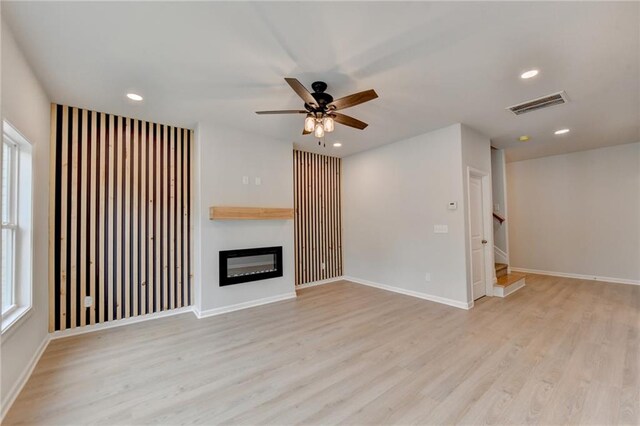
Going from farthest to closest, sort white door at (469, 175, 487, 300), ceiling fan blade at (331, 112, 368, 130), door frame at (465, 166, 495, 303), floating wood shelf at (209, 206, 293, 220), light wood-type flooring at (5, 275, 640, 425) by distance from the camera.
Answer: door frame at (465, 166, 495, 303)
white door at (469, 175, 487, 300)
floating wood shelf at (209, 206, 293, 220)
ceiling fan blade at (331, 112, 368, 130)
light wood-type flooring at (5, 275, 640, 425)

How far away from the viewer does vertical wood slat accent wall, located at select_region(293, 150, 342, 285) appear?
5.66 meters

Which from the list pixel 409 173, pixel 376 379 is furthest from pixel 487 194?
pixel 376 379

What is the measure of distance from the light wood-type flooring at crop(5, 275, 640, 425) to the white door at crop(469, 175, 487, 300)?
657mm

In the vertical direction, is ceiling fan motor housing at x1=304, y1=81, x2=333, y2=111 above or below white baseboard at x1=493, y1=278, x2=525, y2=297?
above

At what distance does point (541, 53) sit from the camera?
245 centimetres

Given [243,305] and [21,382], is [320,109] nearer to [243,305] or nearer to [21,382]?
[243,305]

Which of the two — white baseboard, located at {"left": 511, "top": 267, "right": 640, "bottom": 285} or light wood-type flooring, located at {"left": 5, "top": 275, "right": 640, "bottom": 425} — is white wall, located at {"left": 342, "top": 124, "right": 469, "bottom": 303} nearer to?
light wood-type flooring, located at {"left": 5, "top": 275, "right": 640, "bottom": 425}

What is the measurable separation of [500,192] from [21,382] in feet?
25.2

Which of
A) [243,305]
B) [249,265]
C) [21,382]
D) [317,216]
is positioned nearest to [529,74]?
[317,216]

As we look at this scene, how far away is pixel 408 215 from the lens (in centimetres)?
498

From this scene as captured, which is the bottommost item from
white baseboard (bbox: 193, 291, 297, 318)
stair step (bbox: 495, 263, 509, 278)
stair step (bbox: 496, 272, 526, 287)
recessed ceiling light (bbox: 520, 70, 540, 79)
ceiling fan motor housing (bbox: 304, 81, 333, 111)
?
white baseboard (bbox: 193, 291, 297, 318)

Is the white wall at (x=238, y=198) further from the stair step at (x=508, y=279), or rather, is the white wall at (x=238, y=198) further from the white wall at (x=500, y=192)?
the white wall at (x=500, y=192)

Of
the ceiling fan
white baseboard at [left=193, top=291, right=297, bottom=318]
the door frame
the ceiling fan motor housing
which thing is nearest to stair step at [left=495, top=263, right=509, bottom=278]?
the door frame

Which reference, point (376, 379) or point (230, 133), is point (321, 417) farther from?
point (230, 133)
